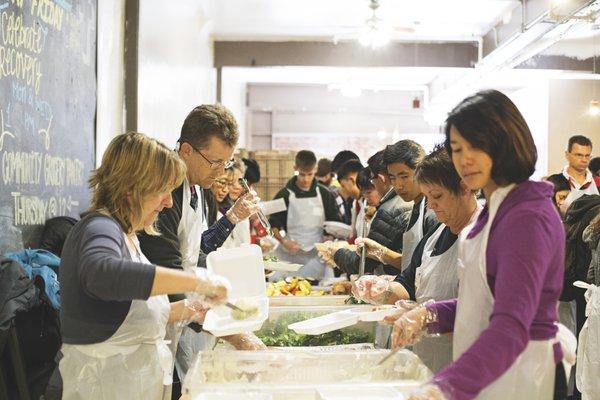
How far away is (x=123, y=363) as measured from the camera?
205 centimetres

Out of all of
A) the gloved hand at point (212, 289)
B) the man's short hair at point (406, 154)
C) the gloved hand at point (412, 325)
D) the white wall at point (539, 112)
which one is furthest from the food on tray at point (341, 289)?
the white wall at point (539, 112)

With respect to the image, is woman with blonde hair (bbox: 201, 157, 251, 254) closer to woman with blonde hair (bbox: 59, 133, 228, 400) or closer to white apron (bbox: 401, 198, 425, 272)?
white apron (bbox: 401, 198, 425, 272)

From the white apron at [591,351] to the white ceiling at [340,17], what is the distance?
4.45m

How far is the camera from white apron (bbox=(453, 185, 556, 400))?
5.32 feet

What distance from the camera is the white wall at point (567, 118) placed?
5738 mm

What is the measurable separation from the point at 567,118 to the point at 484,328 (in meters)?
4.95

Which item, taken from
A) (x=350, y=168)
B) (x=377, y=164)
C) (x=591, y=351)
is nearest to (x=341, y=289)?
(x=377, y=164)

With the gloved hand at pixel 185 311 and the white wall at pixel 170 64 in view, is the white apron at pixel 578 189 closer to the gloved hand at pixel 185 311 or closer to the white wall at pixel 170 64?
the white wall at pixel 170 64

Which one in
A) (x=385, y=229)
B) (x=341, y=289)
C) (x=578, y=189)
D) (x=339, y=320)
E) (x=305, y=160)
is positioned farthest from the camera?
(x=305, y=160)

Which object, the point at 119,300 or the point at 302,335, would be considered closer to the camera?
the point at 119,300

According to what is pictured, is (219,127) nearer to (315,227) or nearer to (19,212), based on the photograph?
(19,212)

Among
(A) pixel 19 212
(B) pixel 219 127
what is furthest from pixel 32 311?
(B) pixel 219 127

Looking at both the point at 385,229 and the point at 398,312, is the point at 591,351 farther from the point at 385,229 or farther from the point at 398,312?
the point at 398,312

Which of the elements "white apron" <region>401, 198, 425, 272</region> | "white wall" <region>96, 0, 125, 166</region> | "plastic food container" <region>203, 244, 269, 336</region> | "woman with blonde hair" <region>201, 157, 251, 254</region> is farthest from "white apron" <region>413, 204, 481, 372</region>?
"white wall" <region>96, 0, 125, 166</region>
